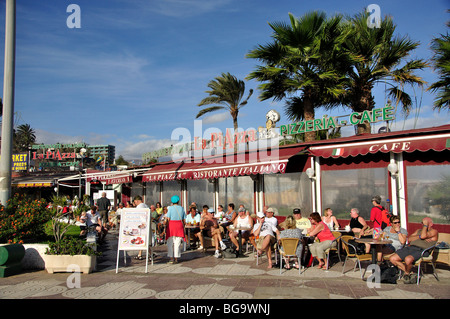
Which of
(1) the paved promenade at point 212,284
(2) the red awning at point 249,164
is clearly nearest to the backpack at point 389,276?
(1) the paved promenade at point 212,284

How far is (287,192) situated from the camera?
13555 mm

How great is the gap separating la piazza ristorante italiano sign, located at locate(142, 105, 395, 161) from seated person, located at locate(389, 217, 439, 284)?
17.4ft

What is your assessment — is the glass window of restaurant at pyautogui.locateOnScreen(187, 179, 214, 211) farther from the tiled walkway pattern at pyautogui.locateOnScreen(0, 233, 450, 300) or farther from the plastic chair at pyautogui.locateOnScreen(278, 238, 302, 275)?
the plastic chair at pyautogui.locateOnScreen(278, 238, 302, 275)

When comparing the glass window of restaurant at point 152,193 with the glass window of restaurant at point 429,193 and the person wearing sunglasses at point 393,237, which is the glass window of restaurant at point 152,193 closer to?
the glass window of restaurant at point 429,193

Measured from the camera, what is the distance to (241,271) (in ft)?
27.3

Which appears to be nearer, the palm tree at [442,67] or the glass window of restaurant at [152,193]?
the palm tree at [442,67]

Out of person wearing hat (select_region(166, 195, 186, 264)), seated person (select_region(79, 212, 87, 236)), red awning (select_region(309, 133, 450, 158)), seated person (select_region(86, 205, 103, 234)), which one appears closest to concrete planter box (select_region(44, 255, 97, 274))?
person wearing hat (select_region(166, 195, 186, 264))

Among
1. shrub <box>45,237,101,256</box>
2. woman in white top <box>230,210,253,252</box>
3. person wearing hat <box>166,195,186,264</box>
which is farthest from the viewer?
woman in white top <box>230,210,253,252</box>

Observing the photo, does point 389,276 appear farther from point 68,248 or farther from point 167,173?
point 167,173

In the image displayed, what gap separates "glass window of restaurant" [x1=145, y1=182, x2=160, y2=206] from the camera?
70.5 feet

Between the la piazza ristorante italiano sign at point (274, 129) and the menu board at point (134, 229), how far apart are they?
24.9 feet

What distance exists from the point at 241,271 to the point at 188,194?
1066 cm

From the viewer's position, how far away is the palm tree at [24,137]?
235 ft

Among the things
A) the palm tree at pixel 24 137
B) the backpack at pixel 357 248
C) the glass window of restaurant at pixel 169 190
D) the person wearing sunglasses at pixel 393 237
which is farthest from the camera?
the palm tree at pixel 24 137
